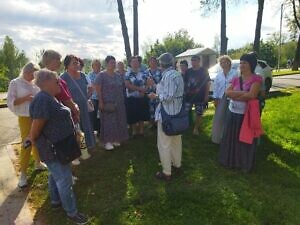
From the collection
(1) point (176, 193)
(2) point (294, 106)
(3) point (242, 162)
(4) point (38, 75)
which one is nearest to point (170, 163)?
(1) point (176, 193)

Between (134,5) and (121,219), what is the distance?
12.0 m

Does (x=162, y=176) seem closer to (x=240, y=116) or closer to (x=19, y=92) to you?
(x=240, y=116)

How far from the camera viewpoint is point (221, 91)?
7102 millimetres

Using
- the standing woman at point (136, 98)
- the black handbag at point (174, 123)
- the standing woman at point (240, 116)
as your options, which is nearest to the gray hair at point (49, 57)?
the black handbag at point (174, 123)

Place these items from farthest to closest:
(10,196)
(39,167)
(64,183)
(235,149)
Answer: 1. (39,167)
2. (235,149)
3. (10,196)
4. (64,183)

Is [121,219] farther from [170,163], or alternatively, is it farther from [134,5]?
[134,5]

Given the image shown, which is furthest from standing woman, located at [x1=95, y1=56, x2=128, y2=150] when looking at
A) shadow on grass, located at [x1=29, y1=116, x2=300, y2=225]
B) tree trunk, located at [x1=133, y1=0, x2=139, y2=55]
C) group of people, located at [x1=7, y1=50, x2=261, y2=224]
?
tree trunk, located at [x1=133, y1=0, x2=139, y2=55]

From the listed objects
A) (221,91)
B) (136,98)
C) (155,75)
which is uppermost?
(155,75)

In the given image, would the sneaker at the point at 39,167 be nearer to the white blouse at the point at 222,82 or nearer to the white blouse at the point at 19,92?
the white blouse at the point at 19,92

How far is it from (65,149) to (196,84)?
428cm

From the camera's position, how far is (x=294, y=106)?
1084 centimetres

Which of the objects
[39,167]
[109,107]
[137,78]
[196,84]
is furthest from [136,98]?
[39,167]

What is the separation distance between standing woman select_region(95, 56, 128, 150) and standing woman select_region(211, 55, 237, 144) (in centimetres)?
178

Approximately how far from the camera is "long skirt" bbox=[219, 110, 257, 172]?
230 inches
